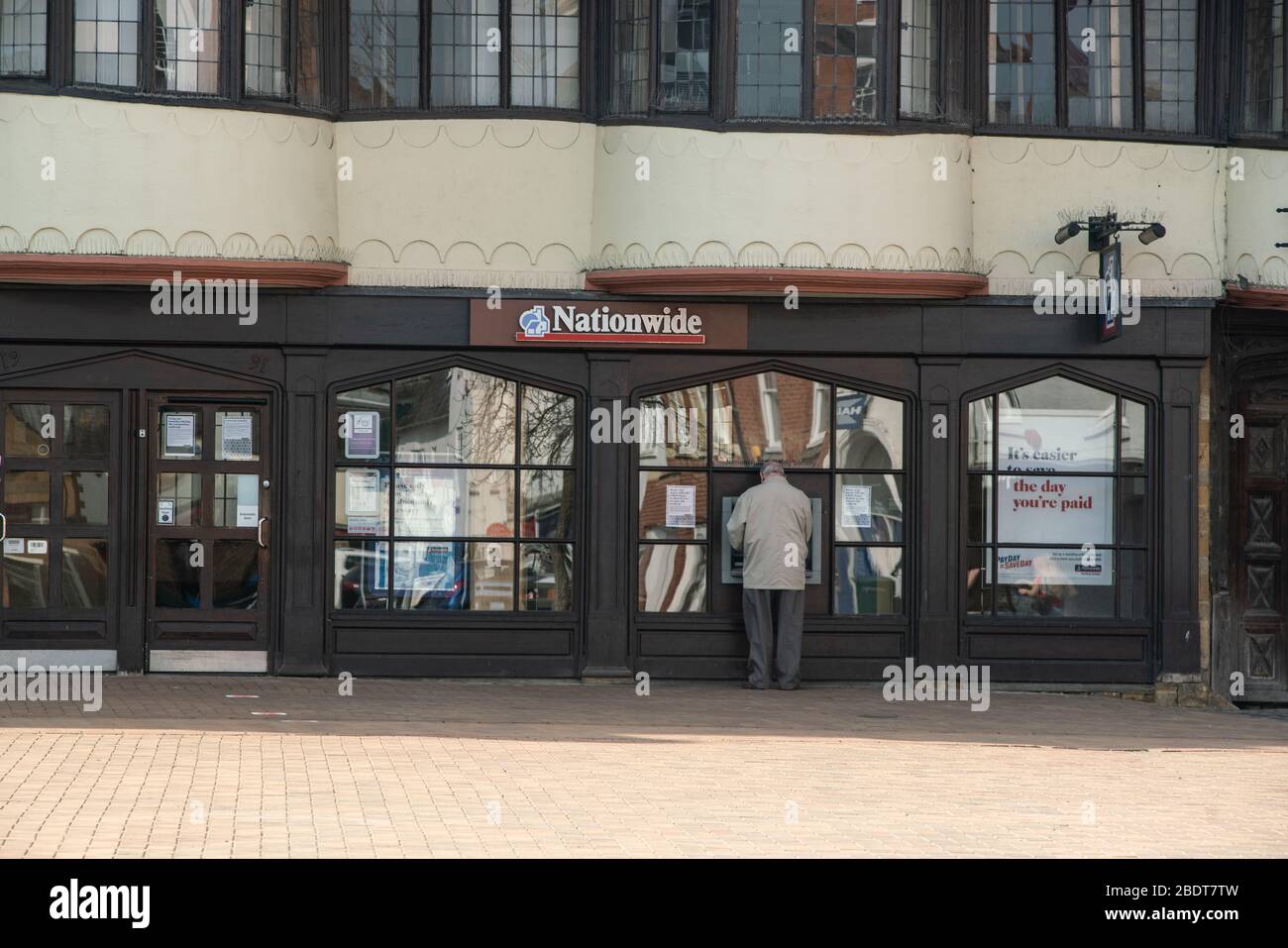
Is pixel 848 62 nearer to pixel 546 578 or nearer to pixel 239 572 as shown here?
pixel 546 578

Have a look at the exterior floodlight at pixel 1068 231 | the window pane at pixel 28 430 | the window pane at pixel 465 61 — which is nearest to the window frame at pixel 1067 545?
the exterior floodlight at pixel 1068 231

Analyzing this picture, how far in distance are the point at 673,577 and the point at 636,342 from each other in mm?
2056

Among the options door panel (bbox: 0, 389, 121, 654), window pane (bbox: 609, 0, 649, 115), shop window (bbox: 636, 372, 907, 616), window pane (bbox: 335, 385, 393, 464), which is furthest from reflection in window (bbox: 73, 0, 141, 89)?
shop window (bbox: 636, 372, 907, 616)

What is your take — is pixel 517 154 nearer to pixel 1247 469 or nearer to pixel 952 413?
pixel 952 413

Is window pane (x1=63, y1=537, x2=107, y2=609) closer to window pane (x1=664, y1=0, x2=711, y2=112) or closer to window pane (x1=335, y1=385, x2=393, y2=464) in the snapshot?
window pane (x1=335, y1=385, x2=393, y2=464)

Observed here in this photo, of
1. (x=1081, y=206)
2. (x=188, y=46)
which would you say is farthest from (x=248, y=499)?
(x=1081, y=206)

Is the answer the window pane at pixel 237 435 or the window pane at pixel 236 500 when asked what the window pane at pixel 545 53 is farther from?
the window pane at pixel 236 500

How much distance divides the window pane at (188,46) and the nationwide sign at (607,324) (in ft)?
9.36

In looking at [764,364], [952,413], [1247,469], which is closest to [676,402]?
[764,364]

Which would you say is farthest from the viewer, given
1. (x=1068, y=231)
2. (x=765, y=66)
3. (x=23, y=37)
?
(x=1068, y=231)

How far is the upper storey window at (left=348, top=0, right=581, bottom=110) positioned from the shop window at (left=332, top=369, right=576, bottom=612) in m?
2.38

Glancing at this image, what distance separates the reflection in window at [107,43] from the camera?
14.9 m

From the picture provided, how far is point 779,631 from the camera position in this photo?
15.4 meters

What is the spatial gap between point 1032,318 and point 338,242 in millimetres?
5984
